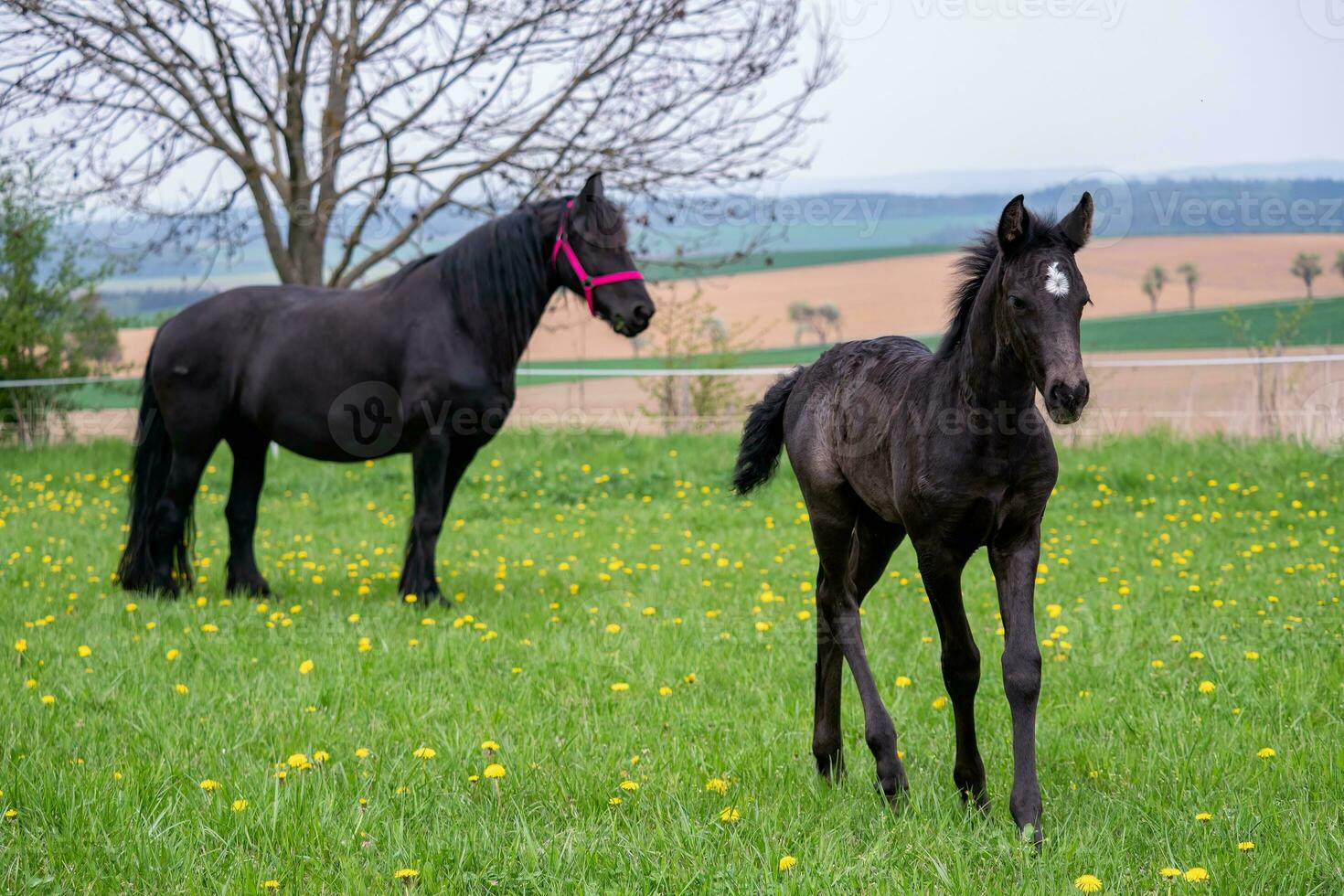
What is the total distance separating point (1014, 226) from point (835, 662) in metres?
1.58

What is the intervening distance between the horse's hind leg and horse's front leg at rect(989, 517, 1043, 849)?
515 cm

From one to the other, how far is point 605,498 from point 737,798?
22.7ft

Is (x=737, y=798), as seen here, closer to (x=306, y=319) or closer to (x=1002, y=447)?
(x=1002, y=447)

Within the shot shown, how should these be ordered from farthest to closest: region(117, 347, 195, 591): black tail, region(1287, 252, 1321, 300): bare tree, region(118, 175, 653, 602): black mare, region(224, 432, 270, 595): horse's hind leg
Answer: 1. region(1287, 252, 1321, 300): bare tree
2. region(224, 432, 270, 595): horse's hind leg
3. region(117, 347, 195, 591): black tail
4. region(118, 175, 653, 602): black mare

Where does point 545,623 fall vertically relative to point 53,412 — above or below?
below

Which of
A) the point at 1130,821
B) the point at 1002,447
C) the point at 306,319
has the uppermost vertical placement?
the point at 306,319

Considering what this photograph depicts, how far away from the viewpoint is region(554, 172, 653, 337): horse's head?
657cm

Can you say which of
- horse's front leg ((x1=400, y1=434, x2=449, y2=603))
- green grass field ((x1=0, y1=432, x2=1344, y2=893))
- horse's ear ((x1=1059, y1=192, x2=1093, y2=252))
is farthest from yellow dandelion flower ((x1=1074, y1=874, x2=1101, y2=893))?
horse's front leg ((x1=400, y1=434, x2=449, y2=603))

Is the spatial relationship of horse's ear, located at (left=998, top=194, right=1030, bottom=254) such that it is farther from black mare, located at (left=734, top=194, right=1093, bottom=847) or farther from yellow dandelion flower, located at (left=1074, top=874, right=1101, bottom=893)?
yellow dandelion flower, located at (left=1074, top=874, right=1101, bottom=893)

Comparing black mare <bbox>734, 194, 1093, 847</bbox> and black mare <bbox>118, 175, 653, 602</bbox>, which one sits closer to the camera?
black mare <bbox>734, 194, 1093, 847</bbox>

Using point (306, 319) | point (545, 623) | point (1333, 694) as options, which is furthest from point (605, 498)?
point (1333, 694)

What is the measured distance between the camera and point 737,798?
3512 mm

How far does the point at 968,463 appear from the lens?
3.16m

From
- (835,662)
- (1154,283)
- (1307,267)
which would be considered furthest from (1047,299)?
(1154,283)
